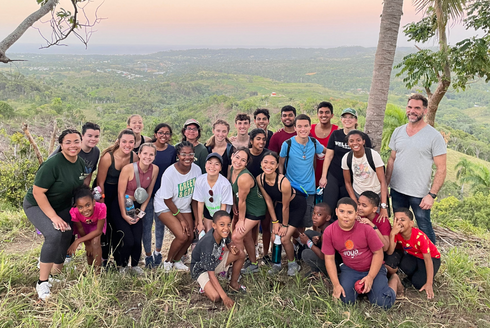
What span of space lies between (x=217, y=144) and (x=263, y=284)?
2.03 meters

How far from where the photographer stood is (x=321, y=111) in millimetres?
4859

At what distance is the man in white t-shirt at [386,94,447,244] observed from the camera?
162 inches

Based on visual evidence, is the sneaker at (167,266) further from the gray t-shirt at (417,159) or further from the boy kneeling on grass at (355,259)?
Result: the gray t-shirt at (417,159)

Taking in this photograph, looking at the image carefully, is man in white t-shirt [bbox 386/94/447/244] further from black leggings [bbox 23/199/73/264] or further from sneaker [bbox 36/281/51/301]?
sneaker [bbox 36/281/51/301]

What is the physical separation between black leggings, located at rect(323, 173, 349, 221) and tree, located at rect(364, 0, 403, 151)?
1.33 m

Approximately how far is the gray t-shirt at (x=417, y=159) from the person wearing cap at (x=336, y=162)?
0.67 metres

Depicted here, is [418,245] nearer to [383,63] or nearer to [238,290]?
[238,290]

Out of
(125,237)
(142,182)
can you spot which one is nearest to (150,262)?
(125,237)

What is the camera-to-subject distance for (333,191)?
15.2 feet

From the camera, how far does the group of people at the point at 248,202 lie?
3.76 m

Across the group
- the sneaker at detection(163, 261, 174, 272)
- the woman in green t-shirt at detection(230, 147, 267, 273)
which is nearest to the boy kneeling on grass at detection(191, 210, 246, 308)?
the woman in green t-shirt at detection(230, 147, 267, 273)

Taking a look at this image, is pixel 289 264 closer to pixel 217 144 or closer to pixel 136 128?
pixel 217 144

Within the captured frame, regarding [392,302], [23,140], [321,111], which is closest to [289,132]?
[321,111]

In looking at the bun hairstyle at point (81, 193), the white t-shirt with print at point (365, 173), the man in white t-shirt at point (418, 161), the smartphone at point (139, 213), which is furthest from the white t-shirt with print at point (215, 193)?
the man in white t-shirt at point (418, 161)
